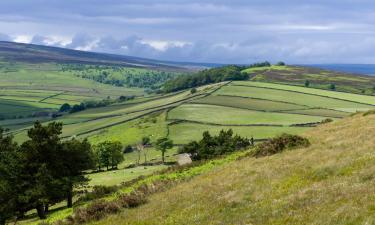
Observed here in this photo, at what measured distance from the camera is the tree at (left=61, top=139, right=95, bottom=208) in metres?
60.4

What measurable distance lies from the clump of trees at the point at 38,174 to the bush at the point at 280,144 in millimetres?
25071

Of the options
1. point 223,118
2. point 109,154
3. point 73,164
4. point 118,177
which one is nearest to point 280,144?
point 73,164

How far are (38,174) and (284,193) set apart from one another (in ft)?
120

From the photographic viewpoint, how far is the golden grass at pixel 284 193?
21767 mm

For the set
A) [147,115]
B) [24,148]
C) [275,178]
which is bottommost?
[147,115]

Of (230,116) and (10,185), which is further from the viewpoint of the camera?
(230,116)

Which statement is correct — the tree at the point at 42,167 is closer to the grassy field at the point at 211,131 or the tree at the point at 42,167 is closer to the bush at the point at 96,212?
the bush at the point at 96,212

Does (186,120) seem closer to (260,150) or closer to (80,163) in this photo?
(80,163)

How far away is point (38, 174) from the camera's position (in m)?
55.8

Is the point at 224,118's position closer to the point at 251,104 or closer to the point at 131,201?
the point at 251,104

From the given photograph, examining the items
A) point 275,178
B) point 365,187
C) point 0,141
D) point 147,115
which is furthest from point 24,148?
point 147,115

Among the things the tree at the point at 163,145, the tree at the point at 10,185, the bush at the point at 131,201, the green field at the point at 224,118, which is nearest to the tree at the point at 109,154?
the green field at the point at 224,118

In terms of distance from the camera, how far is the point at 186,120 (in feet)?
539

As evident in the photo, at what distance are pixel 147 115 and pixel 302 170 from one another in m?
154
